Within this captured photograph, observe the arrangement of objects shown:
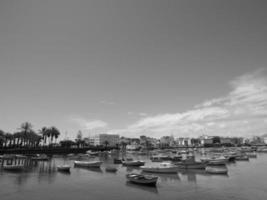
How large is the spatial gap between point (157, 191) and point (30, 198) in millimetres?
16663

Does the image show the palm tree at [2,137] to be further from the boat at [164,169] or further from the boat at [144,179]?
the boat at [144,179]

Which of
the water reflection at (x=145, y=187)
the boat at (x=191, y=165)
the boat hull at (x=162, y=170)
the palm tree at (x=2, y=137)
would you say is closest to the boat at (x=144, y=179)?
the water reflection at (x=145, y=187)

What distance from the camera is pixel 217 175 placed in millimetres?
42875

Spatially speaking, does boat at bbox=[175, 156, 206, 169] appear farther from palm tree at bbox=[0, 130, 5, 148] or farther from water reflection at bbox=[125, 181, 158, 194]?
palm tree at bbox=[0, 130, 5, 148]

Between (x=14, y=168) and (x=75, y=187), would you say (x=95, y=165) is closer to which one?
(x=14, y=168)

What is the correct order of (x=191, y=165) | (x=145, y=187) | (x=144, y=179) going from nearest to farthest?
1. (x=145, y=187)
2. (x=144, y=179)
3. (x=191, y=165)

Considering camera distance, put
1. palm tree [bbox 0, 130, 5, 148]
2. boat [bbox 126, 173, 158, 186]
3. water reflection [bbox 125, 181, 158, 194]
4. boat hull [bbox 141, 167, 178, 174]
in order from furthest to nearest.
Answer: palm tree [bbox 0, 130, 5, 148] < boat hull [bbox 141, 167, 178, 174] < boat [bbox 126, 173, 158, 186] < water reflection [bbox 125, 181, 158, 194]

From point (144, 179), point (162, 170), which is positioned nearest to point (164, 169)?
point (162, 170)

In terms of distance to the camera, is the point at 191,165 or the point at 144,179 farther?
the point at 191,165

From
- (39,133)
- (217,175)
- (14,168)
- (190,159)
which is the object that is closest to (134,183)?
(217,175)

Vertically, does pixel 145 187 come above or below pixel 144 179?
below

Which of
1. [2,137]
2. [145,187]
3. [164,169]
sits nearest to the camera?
[145,187]

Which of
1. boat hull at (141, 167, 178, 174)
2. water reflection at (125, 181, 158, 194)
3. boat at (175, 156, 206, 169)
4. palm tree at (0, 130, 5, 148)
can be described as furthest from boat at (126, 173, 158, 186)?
palm tree at (0, 130, 5, 148)

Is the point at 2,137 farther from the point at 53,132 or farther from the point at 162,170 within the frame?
the point at 162,170
